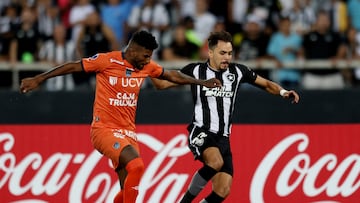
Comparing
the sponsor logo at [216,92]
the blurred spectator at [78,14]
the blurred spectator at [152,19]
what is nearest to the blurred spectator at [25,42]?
the blurred spectator at [78,14]

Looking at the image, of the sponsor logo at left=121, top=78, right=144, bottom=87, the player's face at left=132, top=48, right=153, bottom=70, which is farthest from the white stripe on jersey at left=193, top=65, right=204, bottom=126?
the player's face at left=132, top=48, right=153, bottom=70

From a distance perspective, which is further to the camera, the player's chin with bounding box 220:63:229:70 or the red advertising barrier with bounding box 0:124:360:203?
the red advertising barrier with bounding box 0:124:360:203

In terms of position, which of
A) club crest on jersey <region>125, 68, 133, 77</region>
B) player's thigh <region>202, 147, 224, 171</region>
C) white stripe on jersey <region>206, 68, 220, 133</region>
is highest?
club crest on jersey <region>125, 68, 133, 77</region>

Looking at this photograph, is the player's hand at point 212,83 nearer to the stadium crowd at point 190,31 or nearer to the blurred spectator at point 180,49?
the stadium crowd at point 190,31

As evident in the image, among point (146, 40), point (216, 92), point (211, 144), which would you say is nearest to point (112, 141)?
point (146, 40)

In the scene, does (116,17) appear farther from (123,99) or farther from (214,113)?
(123,99)

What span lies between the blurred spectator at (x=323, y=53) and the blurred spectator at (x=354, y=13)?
2.00 feet

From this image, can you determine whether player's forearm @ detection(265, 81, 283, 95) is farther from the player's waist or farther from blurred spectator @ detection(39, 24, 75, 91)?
blurred spectator @ detection(39, 24, 75, 91)

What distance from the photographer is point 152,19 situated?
1620 cm

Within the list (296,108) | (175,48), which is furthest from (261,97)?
(175,48)

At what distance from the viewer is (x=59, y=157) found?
12.8m

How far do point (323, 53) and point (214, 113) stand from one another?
4927 millimetres

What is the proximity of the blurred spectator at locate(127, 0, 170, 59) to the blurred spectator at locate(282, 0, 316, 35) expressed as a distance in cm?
184

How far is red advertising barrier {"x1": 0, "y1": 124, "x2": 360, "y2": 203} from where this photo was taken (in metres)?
12.6
